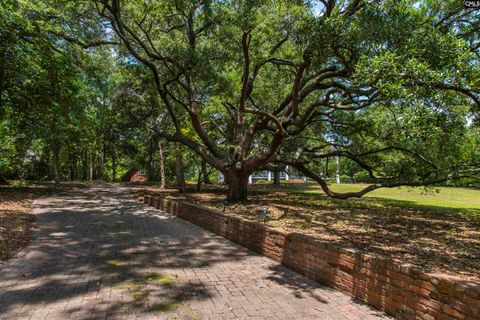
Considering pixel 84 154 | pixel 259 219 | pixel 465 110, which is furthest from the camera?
pixel 84 154

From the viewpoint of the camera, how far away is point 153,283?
15.3ft

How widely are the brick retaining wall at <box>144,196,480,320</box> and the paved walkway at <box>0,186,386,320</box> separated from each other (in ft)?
0.52

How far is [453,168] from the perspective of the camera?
995 centimetres

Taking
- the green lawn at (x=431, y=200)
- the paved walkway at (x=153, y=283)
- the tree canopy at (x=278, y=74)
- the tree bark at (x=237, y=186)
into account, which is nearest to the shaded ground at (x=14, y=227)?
the paved walkway at (x=153, y=283)

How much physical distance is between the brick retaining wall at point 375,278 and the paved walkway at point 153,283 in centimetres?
16

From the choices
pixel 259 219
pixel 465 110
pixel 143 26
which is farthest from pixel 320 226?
pixel 143 26

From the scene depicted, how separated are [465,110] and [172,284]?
31.3 ft

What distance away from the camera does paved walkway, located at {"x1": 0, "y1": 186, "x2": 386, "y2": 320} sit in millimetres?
3803

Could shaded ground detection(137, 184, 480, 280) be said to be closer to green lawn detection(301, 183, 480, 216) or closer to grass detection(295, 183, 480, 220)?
grass detection(295, 183, 480, 220)

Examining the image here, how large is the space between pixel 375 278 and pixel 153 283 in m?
2.98

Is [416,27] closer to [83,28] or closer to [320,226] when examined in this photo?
[320,226]

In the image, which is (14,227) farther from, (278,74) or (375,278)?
(278,74)

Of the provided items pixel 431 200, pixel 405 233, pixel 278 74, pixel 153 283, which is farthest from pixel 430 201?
pixel 153 283

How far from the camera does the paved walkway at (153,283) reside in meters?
3.80
